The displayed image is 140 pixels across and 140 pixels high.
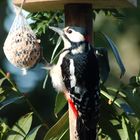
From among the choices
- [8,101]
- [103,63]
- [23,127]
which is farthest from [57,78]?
[23,127]

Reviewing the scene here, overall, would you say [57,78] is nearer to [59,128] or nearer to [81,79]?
[81,79]

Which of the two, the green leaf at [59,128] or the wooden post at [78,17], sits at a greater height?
the wooden post at [78,17]

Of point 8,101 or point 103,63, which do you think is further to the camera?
point 8,101

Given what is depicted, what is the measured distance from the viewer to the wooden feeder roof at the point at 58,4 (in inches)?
116

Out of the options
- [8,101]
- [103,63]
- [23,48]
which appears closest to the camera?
[23,48]

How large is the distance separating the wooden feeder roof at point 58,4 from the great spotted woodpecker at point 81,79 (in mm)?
148

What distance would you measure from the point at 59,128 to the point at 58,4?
1.73 feet

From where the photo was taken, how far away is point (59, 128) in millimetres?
3139

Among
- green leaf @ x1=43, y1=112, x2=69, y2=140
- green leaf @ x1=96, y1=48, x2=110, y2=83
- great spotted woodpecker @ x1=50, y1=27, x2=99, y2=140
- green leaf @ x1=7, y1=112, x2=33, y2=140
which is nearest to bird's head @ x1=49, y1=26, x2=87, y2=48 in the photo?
great spotted woodpecker @ x1=50, y1=27, x2=99, y2=140

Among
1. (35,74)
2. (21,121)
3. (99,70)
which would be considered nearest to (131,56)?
(35,74)

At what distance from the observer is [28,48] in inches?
116

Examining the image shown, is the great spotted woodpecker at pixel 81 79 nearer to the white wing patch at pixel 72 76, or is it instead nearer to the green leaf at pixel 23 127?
the white wing patch at pixel 72 76

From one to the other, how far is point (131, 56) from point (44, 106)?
761 mm

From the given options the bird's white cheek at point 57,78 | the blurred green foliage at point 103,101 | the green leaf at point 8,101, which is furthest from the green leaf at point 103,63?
the green leaf at point 8,101
